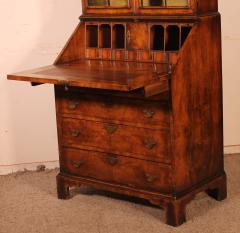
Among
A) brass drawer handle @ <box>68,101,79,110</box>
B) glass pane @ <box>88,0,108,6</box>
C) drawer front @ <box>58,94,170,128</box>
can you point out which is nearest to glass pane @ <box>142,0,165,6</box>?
glass pane @ <box>88,0,108,6</box>

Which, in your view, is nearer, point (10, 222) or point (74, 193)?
point (10, 222)

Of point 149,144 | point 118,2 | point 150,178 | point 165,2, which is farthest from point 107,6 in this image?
point 150,178

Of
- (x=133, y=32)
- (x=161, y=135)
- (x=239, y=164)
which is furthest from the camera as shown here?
(x=239, y=164)

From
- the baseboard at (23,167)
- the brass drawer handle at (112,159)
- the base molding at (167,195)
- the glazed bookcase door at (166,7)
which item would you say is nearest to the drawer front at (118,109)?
the brass drawer handle at (112,159)

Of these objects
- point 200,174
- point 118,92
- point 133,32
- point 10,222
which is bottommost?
point 10,222

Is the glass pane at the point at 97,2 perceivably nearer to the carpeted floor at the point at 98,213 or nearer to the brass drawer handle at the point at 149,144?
the brass drawer handle at the point at 149,144

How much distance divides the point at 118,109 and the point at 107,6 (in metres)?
0.63

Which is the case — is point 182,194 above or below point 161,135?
below

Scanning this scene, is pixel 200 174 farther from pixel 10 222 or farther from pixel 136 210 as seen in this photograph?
pixel 10 222

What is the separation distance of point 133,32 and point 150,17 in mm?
164

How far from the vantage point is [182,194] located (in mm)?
3504

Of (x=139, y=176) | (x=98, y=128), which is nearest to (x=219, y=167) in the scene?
(x=139, y=176)

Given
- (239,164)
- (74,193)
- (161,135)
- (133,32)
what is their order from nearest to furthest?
(161,135), (133,32), (74,193), (239,164)

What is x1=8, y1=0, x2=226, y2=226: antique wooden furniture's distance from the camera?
3.39 meters
